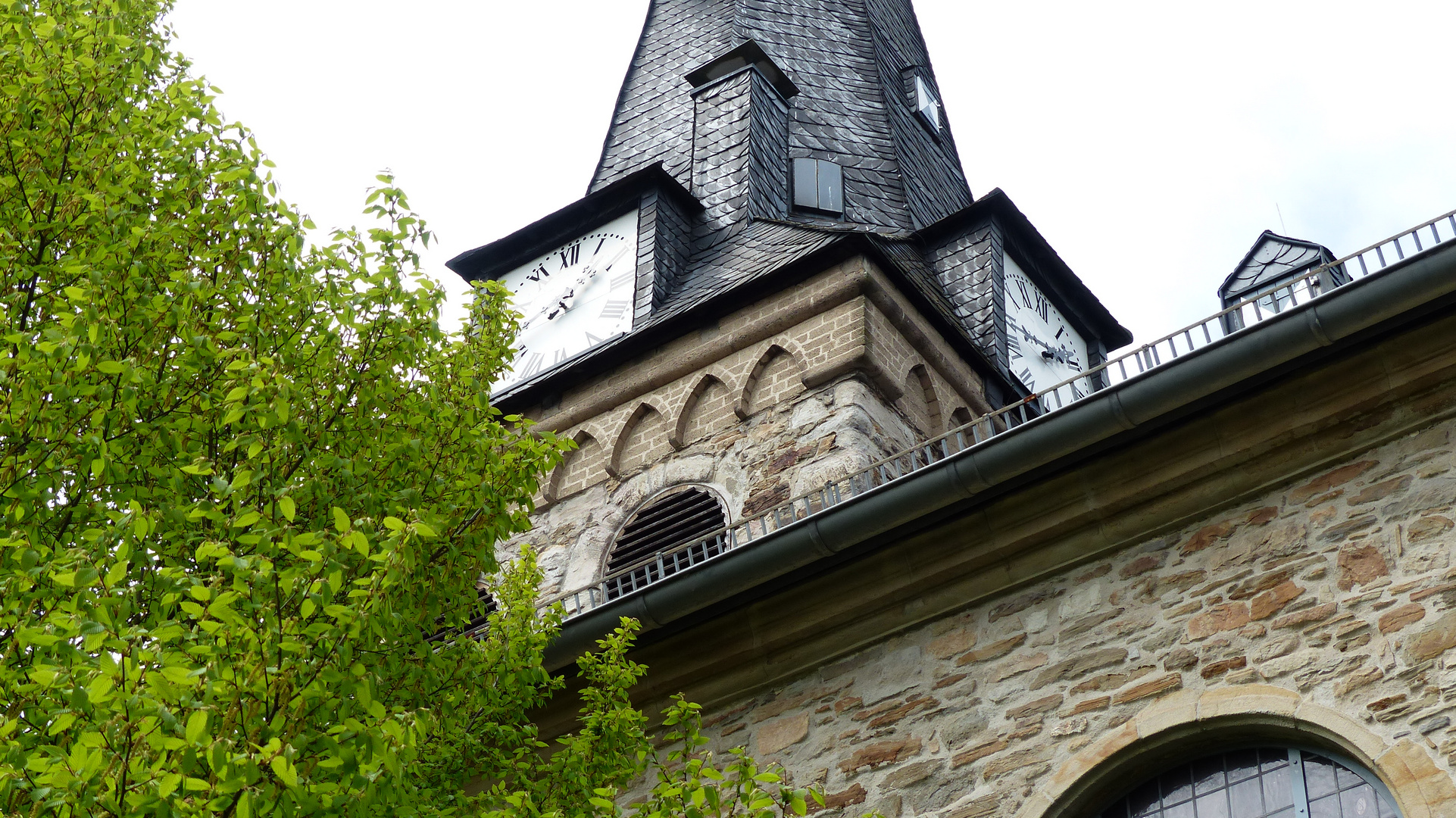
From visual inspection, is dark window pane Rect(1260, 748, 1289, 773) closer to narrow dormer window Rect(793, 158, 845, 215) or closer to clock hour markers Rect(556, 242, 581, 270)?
narrow dormer window Rect(793, 158, 845, 215)

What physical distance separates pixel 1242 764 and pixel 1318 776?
12.6 inches

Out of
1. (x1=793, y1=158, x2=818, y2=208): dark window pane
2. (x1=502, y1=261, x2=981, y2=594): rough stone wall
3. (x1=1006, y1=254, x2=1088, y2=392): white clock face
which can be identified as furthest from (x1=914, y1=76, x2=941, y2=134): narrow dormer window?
(x1=502, y1=261, x2=981, y2=594): rough stone wall

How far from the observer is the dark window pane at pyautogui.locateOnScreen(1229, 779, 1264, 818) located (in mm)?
6188

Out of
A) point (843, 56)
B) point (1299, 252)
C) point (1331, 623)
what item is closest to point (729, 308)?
point (1299, 252)

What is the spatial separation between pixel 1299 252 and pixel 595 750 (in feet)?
30.1

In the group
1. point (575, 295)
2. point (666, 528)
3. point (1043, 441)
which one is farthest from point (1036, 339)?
point (1043, 441)

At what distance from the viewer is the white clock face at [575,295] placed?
16.0 meters

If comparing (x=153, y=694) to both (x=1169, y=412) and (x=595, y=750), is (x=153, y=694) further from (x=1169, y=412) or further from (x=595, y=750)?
(x=1169, y=412)

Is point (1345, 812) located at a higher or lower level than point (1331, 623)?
lower

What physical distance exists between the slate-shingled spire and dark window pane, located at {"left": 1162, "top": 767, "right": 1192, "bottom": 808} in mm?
10884

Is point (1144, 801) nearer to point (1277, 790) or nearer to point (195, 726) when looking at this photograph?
point (1277, 790)

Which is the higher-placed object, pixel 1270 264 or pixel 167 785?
pixel 1270 264

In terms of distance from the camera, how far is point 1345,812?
5.93 metres

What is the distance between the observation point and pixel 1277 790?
20.2 feet
